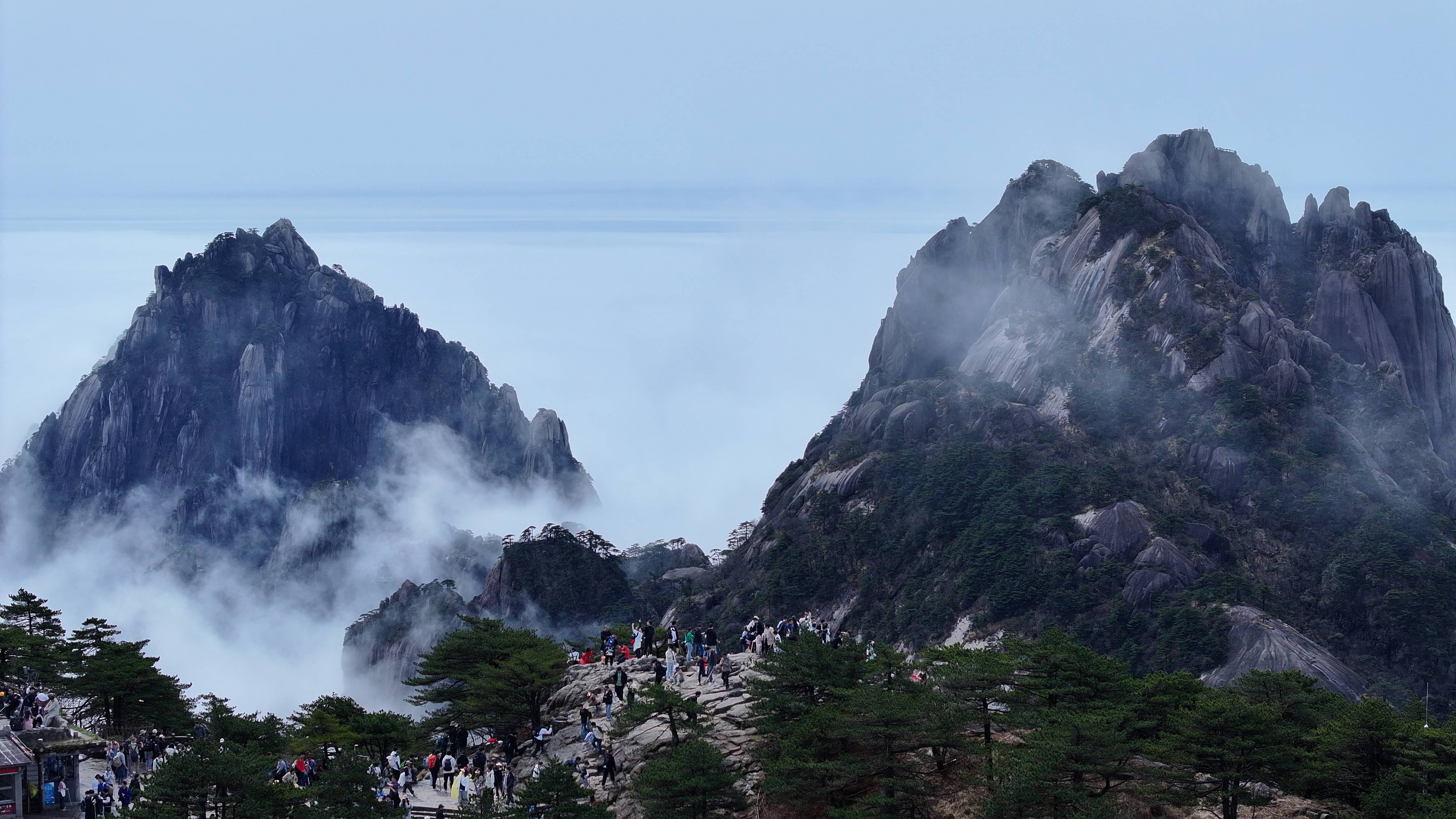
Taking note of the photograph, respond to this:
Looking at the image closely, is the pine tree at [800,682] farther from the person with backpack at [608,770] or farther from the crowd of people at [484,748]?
the person with backpack at [608,770]

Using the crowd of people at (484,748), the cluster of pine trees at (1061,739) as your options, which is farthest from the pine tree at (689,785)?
the crowd of people at (484,748)

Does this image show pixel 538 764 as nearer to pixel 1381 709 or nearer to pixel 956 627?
pixel 1381 709

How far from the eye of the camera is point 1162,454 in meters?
148

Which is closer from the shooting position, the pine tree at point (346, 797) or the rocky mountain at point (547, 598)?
the pine tree at point (346, 797)

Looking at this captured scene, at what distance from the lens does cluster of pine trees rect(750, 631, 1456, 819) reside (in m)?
59.0

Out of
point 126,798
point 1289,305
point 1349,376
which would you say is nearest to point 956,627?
point 1349,376

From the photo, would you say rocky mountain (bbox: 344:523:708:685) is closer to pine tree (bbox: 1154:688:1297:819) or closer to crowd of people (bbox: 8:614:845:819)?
crowd of people (bbox: 8:614:845:819)

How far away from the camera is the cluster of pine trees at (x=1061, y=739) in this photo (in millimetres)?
59000

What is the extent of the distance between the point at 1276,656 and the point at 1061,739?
59851 mm

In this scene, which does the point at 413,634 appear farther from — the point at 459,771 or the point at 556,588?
the point at 459,771

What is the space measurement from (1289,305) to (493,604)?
332 ft

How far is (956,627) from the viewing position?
445 ft

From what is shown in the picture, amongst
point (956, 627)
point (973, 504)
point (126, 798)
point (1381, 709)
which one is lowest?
point (1381, 709)

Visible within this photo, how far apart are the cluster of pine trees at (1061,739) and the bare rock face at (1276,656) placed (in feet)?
135
